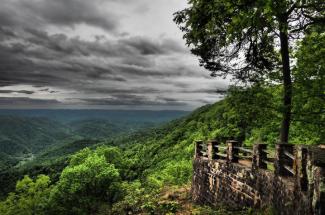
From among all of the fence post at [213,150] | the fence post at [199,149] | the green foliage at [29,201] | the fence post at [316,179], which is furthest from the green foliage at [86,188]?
the fence post at [316,179]

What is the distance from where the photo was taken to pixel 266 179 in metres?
10.5

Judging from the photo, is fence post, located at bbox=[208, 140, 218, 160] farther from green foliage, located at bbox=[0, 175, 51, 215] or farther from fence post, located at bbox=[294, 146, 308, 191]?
green foliage, located at bbox=[0, 175, 51, 215]

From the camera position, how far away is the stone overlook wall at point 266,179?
287 inches

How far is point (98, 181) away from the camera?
44469 millimetres

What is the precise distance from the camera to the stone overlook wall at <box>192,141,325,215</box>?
729cm

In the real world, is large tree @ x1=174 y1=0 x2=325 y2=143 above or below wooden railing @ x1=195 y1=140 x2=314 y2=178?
above

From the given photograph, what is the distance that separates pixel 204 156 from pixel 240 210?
22.9ft

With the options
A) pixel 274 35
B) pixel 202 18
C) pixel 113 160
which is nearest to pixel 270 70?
pixel 274 35

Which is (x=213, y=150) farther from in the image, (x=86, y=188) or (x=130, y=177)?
(x=130, y=177)

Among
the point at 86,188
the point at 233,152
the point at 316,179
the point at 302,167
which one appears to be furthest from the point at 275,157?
the point at 86,188

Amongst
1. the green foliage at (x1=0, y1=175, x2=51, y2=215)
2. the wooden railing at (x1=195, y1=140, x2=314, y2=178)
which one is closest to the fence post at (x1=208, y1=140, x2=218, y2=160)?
the wooden railing at (x1=195, y1=140, x2=314, y2=178)

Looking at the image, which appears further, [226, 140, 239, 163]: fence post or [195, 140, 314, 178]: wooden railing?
[226, 140, 239, 163]: fence post

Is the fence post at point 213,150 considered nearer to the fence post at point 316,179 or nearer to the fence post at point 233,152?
the fence post at point 233,152

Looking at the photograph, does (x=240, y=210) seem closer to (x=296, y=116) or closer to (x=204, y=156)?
(x=296, y=116)
